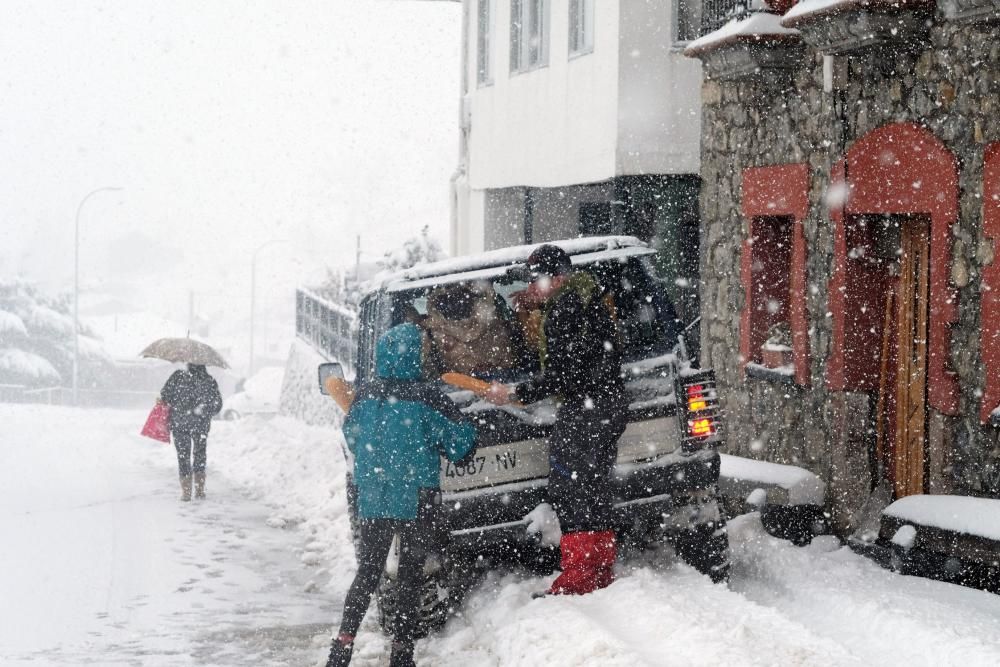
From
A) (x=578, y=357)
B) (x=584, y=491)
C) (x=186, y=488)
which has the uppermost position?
(x=578, y=357)

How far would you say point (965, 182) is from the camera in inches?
370

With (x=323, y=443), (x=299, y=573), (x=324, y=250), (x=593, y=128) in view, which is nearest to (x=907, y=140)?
(x=299, y=573)

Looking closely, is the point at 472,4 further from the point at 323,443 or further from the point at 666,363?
the point at 666,363

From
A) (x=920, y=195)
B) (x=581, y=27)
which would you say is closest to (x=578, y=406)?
(x=920, y=195)

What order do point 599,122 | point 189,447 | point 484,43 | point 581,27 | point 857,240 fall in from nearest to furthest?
point 857,240 < point 189,447 < point 599,122 < point 581,27 < point 484,43

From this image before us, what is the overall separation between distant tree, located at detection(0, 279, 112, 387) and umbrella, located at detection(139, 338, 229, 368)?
198 ft

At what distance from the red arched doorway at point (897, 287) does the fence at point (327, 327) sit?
39.0 ft

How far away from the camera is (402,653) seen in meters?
6.98

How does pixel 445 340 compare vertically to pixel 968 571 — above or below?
above

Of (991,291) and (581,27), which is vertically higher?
(581,27)

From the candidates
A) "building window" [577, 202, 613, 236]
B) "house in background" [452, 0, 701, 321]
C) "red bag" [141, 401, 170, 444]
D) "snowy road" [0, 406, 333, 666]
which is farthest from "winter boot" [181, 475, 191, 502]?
"building window" [577, 202, 613, 236]

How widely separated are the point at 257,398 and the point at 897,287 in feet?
185

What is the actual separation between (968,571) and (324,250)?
130758 mm

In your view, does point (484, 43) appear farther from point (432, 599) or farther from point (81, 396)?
point (81, 396)
